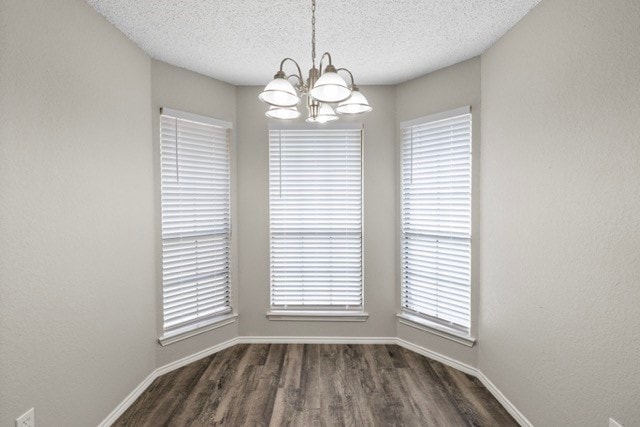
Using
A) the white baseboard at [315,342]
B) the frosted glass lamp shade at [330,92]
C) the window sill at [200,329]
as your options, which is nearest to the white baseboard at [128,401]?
the white baseboard at [315,342]

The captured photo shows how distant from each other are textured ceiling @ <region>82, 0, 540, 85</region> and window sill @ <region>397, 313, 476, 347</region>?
227cm

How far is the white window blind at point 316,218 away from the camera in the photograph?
10.5 feet

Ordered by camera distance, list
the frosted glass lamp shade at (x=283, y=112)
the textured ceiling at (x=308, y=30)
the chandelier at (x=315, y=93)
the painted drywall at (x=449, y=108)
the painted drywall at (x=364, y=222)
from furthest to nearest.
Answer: the painted drywall at (x=364, y=222) → the painted drywall at (x=449, y=108) → the textured ceiling at (x=308, y=30) → the frosted glass lamp shade at (x=283, y=112) → the chandelier at (x=315, y=93)

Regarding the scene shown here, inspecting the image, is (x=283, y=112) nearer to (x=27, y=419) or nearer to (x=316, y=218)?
(x=316, y=218)

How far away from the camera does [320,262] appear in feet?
10.7

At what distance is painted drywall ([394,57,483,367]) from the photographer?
104 inches

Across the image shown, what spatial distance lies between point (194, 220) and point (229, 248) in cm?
46

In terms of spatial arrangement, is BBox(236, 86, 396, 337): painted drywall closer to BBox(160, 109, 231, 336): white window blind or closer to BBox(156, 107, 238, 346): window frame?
BBox(156, 107, 238, 346): window frame

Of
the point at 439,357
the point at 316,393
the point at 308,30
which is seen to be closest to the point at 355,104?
the point at 308,30

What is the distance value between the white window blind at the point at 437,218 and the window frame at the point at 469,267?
0.5 inches

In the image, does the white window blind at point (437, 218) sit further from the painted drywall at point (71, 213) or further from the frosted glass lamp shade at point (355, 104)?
the painted drywall at point (71, 213)

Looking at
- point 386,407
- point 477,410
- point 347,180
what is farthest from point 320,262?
point 477,410

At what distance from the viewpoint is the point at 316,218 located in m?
3.24

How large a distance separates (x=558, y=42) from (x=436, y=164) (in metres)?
1.23
